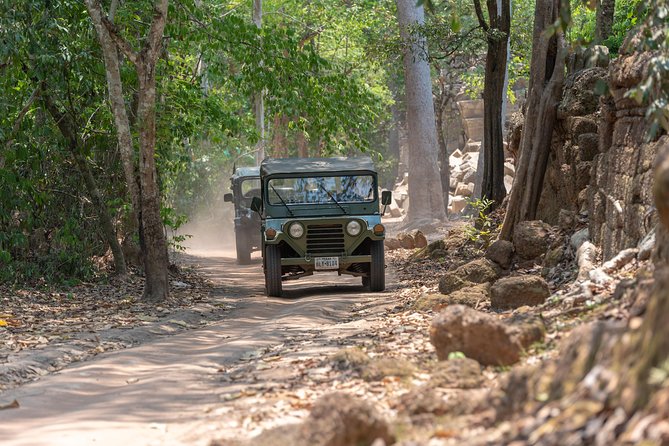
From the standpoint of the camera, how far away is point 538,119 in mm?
14000

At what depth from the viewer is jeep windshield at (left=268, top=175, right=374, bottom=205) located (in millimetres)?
15703

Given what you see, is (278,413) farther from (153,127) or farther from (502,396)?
(153,127)

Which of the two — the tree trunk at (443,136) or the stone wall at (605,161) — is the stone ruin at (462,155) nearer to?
the tree trunk at (443,136)

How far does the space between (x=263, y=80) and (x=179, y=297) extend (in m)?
3.40

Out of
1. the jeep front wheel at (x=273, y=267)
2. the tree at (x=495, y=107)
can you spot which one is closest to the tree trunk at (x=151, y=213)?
the jeep front wheel at (x=273, y=267)

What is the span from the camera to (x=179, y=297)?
47.6 feet

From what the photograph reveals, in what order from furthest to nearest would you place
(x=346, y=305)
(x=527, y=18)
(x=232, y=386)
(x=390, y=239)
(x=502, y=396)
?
(x=527, y=18) → (x=390, y=239) → (x=346, y=305) → (x=232, y=386) → (x=502, y=396)

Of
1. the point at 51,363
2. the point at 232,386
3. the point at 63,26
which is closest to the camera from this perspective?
the point at 232,386

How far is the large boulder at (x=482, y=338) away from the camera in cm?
686

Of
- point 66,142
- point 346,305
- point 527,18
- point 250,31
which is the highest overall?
point 527,18

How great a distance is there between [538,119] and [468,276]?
2.84m

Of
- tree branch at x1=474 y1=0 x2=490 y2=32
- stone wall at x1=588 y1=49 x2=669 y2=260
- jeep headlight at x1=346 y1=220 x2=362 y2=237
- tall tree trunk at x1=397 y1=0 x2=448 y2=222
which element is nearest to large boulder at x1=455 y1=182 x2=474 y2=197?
tall tree trunk at x1=397 y1=0 x2=448 y2=222

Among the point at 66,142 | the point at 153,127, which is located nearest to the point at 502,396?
the point at 153,127

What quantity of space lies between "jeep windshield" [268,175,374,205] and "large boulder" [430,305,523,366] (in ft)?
28.6
